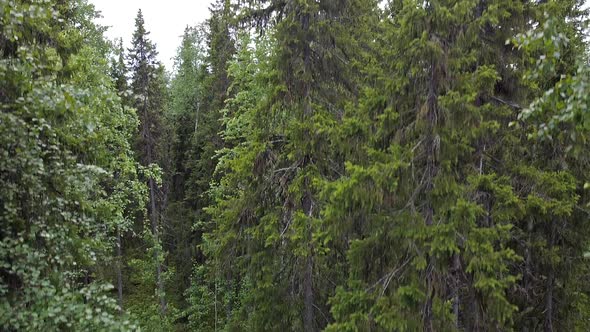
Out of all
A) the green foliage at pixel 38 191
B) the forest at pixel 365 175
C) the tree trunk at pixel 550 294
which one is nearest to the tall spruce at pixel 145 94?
the forest at pixel 365 175

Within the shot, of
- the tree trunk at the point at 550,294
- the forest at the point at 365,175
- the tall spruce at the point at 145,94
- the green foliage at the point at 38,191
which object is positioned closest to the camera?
the green foliage at the point at 38,191

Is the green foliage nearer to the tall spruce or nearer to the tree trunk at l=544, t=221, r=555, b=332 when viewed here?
the tree trunk at l=544, t=221, r=555, b=332

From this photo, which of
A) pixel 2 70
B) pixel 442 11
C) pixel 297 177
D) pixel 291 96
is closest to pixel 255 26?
pixel 291 96

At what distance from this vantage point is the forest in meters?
5.16

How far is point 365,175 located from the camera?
7129 mm

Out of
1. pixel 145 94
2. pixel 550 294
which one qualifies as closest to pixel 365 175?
pixel 550 294

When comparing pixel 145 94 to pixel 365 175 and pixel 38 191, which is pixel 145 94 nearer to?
pixel 365 175

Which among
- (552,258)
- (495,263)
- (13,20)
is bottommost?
(552,258)

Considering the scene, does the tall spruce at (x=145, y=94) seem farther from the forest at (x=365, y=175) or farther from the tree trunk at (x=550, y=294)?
the tree trunk at (x=550, y=294)

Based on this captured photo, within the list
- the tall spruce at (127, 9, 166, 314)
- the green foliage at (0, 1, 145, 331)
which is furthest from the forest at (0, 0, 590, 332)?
the tall spruce at (127, 9, 166, 314)

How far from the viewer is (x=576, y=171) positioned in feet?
35.0

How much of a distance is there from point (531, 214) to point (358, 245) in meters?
3.50

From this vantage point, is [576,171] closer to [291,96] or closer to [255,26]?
[291,96]

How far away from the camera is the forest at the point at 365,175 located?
5164 millimetres
